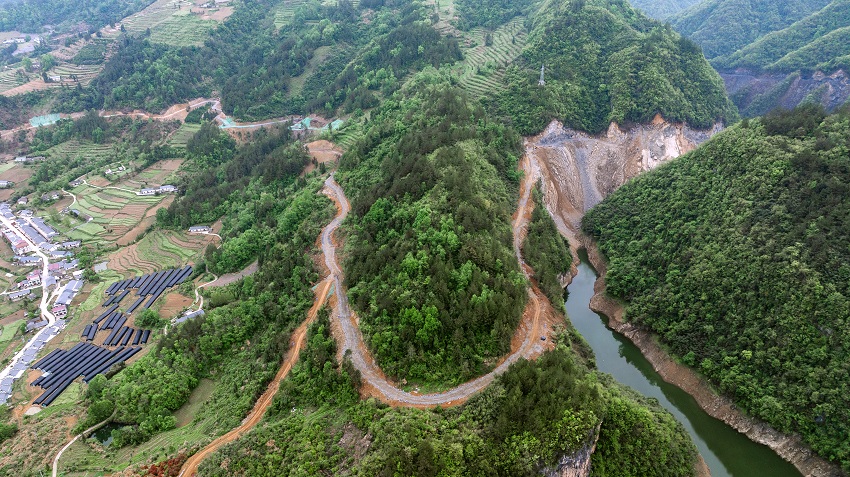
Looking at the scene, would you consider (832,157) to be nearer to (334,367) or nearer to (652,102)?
(652,102)

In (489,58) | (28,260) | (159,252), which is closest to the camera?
(28,260)

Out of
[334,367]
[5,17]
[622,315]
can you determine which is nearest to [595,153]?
[622,315]

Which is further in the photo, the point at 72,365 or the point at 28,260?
the point at 28,260

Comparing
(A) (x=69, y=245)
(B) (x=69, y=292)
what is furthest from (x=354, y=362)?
(A) (x=69, y=245)

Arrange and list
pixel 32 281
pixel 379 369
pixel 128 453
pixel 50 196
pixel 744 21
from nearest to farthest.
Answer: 1. pixel 379 369
2. pixel 128 453
3. pixel 32 281
4. pixel 50 196
5. pixel 744 21

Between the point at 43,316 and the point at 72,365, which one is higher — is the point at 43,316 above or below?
below

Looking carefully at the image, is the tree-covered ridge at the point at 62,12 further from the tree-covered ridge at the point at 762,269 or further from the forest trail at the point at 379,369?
the tree-covered ridge at the point at 762,269

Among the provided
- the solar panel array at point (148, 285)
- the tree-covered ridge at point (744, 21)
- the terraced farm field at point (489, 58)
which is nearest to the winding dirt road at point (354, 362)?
the solar panel array at point (148, 285)

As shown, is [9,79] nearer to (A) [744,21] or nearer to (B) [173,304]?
(B) [173,304]
